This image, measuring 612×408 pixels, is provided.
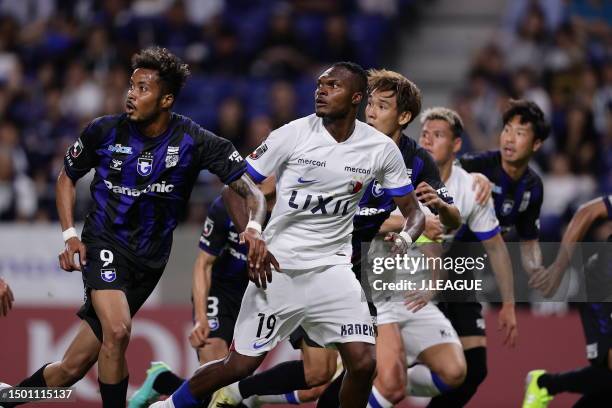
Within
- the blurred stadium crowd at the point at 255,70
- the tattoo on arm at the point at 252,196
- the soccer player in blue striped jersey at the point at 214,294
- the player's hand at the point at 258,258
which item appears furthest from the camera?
the blurred stadium crowd at the point at 255,70

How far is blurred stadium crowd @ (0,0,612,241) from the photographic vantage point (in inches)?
495

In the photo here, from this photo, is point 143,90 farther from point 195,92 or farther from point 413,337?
point 195,92

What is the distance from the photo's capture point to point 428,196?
6984 millimetres

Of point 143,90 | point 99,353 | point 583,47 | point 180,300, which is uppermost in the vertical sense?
point 583,47

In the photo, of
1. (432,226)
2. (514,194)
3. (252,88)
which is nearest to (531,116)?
(514,194)

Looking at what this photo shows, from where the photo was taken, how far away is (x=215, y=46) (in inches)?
580

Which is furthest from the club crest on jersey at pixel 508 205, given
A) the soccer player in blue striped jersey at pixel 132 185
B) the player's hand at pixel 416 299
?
the soccer player in blue striped jersey at pixel 132 185

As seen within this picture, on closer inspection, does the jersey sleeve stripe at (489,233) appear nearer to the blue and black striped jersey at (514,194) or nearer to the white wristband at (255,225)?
the blue and black striped jersey at (514,194)

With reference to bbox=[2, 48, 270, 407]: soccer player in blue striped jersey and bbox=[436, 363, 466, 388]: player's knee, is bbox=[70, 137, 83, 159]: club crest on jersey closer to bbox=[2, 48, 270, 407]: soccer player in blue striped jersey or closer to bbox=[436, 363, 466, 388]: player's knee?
bbox=[2, 48, 270, 407]: soccer player in blue striped jersey

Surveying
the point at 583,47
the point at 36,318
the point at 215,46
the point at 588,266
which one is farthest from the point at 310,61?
the point at 588,266

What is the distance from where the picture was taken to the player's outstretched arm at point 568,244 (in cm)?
790

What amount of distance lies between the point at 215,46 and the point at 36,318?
5.16 m

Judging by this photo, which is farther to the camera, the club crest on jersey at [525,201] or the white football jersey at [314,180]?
the club crest on jersey at [525,201]

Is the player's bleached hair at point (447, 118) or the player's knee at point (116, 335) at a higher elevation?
the player's bleached hair at point (447, 118)
